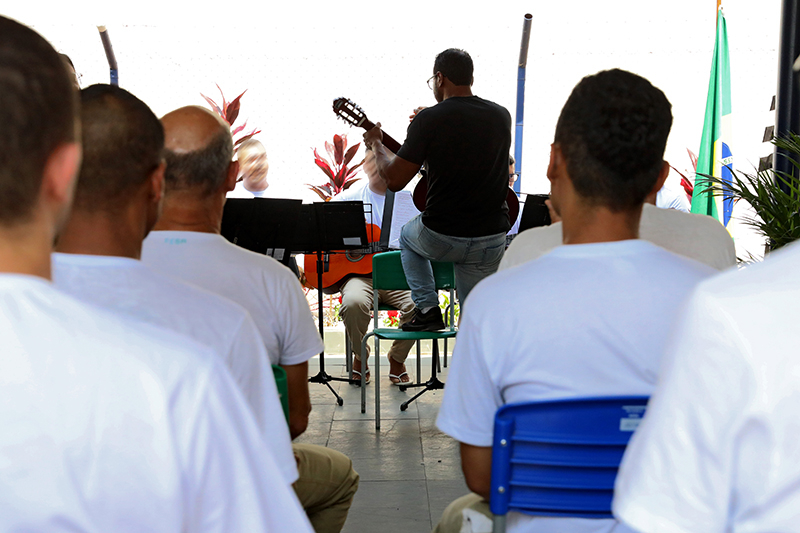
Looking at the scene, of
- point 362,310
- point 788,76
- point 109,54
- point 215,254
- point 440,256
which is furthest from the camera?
point 109,54

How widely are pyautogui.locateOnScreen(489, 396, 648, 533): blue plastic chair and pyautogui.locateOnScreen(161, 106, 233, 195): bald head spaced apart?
2.98 ft

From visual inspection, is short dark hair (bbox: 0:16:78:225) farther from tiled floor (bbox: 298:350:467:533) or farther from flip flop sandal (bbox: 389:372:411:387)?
flip flop sandal (bbox: 389:372:411:387)

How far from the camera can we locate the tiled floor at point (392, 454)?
2682 mm

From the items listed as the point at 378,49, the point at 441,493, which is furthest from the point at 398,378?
the point at 378,49

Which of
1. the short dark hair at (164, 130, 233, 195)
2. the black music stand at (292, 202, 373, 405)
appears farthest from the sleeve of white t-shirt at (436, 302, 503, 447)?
the black music stand at (292, 202, 373, 405)

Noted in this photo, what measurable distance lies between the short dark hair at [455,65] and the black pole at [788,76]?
1664 mm

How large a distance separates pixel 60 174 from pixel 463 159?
300 cm

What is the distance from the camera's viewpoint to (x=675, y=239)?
1842 mm

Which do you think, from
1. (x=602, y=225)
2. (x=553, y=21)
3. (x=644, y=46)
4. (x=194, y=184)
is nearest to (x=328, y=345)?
(x=553, y=21)

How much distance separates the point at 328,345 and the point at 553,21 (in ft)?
9.45

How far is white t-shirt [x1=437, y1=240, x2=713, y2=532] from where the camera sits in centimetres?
114

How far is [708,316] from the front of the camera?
479 millimetres

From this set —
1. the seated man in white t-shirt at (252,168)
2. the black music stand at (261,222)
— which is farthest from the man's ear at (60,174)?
the seated man in white t-shirt at (252,168)

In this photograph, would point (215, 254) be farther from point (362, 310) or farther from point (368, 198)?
point (368, 198)
